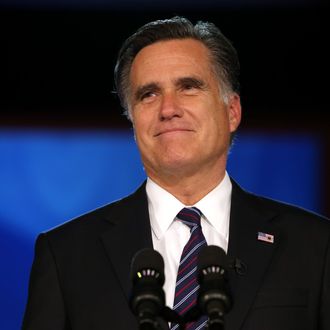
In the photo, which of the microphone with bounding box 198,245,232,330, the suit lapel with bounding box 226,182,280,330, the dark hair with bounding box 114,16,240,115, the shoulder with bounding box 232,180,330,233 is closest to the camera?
the microphone with bounding box 198,245,232,330

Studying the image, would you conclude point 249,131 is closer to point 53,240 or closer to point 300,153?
point 300,153

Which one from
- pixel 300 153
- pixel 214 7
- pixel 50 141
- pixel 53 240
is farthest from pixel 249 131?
pixel 53 240

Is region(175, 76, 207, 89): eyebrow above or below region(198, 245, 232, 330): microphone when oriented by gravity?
above

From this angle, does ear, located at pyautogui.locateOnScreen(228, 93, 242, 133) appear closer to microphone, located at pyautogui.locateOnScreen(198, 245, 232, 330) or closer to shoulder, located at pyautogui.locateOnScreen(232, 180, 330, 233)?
shoulder, located at pyautogui.locateOnScreen(232, 180, 330, 233)

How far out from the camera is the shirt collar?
2275 mm

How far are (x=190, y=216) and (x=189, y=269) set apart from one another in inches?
6.6

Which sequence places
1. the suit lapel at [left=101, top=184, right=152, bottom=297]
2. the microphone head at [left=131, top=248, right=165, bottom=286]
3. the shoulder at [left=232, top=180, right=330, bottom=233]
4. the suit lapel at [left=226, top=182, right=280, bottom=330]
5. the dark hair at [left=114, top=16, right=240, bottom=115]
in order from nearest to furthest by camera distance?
the microphone head at [left=131, top=248, right=165, bottom=286] → the suit lapel at [left=226, top=182, right=280, bottom=330] → the suit lapel at [left=101, top=184, right=152, bottom=297] → the shoulder at [left=232, top=180, right=330, bottom=233] → the dark hair at [left=114, top=16, right=240, bottom=115]

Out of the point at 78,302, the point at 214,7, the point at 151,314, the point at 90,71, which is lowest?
the point at 78,302

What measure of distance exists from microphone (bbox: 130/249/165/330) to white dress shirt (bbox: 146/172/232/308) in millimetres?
532

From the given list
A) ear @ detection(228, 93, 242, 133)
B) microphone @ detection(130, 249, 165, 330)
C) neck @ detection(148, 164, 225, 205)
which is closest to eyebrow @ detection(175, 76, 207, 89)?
ear @ detection(228, 93, 242, 133)

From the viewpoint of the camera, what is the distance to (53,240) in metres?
2.32

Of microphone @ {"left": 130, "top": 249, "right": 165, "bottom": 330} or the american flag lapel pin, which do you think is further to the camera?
the american flag lapel pin

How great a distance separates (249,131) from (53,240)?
1315 mm

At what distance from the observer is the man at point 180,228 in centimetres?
213
